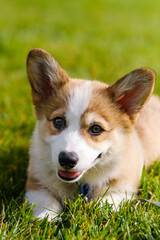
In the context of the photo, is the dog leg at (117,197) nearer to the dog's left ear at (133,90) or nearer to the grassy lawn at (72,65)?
the grassy lawn at (72,65)

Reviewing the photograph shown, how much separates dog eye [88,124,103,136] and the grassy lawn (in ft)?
1.97

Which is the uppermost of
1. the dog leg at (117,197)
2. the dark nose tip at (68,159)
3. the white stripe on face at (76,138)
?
the white stripe on face at (76,138)

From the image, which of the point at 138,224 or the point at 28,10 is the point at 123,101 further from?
the point at 28,10

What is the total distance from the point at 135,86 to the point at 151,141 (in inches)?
46.4

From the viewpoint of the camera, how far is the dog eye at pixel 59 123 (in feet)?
9.67

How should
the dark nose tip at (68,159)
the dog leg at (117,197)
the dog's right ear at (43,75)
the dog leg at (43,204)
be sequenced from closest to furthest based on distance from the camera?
the dark nose tip at (68,159)
the dog leg at (43,204)
the dog leg at (117,197)
the dog's right ear at (43,75)

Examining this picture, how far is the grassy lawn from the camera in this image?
103 inches

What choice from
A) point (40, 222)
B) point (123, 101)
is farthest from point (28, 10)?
point (40, 222)

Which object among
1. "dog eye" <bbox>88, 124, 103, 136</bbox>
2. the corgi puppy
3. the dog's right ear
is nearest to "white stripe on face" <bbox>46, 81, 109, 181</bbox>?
the corgi puppy

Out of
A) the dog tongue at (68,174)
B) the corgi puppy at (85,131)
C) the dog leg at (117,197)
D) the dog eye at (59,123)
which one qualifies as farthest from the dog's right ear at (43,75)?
the dog leg at (117,197)

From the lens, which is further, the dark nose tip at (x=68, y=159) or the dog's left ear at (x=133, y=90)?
the dog's left ear at (x=133, y=90)

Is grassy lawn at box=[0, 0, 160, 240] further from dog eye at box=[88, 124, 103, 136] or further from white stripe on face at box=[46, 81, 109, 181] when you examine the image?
dog eye at box=[88, 124, 103, 136]

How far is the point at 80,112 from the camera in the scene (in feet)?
9.46

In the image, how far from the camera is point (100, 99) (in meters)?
3.08
